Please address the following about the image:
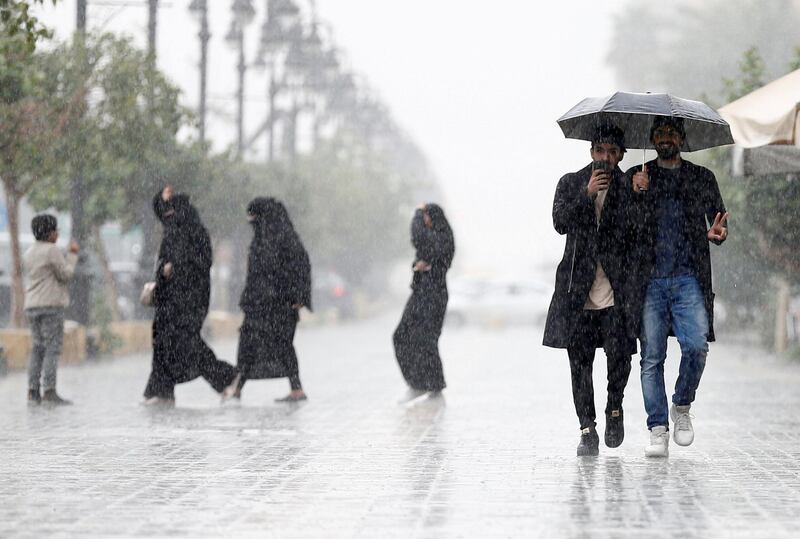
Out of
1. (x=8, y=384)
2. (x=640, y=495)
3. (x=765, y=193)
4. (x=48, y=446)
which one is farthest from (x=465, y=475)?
(x=765, y=193)

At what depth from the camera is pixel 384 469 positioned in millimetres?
8508

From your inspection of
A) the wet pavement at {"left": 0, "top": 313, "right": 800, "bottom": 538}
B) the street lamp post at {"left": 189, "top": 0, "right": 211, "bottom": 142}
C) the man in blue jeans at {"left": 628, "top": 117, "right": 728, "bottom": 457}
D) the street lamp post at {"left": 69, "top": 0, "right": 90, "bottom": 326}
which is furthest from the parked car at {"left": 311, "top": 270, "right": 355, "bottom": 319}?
the man in blue jeans at {"left": 628, "top": 117, "right": 728, "bottom": 457}

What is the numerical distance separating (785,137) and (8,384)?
8414 mm

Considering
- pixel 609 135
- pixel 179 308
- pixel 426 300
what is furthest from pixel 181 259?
pixel 609 135

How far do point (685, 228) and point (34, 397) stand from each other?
6.71 m

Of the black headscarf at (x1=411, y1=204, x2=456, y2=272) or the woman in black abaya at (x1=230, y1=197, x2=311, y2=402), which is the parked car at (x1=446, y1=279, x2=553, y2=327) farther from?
the woman in black abaya at (x1=230, y1=197, x2=311, y2=402)

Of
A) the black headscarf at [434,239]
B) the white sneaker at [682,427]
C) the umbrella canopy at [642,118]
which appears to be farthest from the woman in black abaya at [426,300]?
the white sneaker at [682,427]

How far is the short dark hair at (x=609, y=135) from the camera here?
8.62m

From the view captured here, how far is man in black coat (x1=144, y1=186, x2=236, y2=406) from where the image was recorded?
43.5 feet

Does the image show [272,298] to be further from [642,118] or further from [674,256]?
[674,256]

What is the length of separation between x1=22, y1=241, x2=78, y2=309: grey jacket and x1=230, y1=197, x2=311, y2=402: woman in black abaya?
150 cm

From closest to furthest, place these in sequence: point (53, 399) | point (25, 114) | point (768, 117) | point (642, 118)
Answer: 1. point (642, 118)
2. point (768, 117)
3. point (53, 399)
4. point (25, 114)

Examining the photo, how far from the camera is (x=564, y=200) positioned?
342 inches

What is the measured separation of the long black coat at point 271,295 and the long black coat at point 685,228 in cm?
553
